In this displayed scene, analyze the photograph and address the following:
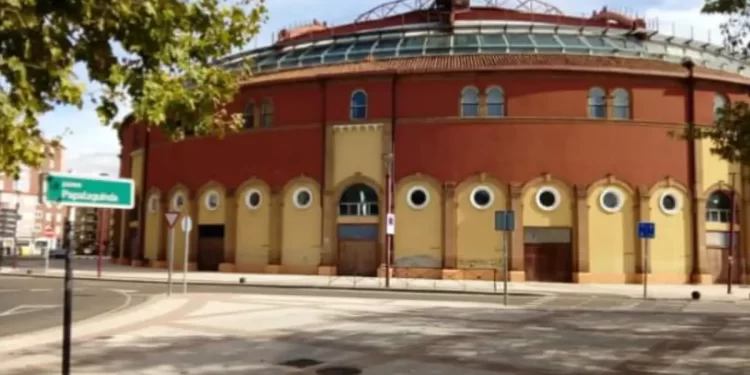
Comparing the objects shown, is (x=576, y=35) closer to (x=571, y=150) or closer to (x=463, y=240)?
(x=571, y=150)

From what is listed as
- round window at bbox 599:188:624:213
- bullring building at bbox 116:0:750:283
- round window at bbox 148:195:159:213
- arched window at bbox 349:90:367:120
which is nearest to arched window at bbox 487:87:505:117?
bullring building at bbox 116:0:750:283

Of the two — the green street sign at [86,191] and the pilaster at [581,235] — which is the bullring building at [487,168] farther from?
the green street sign at [86,191]

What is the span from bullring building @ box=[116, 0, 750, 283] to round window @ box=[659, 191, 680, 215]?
75 mm

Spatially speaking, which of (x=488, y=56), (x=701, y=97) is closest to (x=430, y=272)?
(x=488, y=56)

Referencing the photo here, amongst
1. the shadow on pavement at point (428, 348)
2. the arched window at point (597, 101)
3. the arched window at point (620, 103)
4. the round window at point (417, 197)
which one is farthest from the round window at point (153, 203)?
the shadow on pavement at point (428, 348)

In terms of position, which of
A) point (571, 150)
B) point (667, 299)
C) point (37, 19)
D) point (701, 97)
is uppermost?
point (701, 97)

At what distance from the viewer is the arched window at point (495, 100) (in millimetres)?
39591

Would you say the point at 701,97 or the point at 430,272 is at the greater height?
the point at 701,97

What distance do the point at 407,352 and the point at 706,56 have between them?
138 ft

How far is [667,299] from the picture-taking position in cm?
2805

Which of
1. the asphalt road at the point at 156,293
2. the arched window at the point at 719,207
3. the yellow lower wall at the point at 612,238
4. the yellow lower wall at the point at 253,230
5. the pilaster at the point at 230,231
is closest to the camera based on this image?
the asphalt road at the point at 156,293

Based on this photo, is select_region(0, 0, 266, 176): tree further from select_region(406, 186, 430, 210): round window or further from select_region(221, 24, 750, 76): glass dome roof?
select_region(221, 24, 750, 76): glass dome roof

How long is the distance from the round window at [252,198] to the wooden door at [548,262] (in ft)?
51.3

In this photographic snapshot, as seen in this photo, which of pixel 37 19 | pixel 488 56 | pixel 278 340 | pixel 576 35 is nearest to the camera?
pixel 37 19
